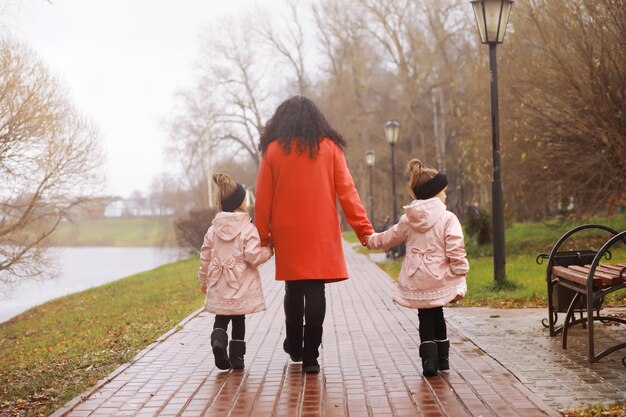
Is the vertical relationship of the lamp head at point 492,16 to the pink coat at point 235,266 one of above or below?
above

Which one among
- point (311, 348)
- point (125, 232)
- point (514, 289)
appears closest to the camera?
point (311, 348)

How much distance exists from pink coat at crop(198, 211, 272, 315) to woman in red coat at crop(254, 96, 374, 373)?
13 centimetres

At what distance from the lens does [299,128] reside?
5.98m

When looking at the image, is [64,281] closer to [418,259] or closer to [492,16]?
[492,16]

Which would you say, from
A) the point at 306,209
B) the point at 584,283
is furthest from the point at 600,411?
the point at 306,209

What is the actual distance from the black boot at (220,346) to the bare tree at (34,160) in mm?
15287

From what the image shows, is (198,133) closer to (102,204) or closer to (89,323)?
(102,204)

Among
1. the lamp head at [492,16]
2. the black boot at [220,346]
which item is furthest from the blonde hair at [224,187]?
the lamp head at [492,16]

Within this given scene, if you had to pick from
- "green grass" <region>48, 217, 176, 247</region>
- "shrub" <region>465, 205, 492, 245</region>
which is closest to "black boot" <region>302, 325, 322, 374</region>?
"shrub" <region>465, 205, 492, 245</region>

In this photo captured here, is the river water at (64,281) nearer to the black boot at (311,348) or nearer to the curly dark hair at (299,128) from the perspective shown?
the black boot at (311,348)

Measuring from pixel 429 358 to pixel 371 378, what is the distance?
433mm

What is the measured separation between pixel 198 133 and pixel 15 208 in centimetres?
2528

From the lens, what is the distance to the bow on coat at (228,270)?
6.09 m

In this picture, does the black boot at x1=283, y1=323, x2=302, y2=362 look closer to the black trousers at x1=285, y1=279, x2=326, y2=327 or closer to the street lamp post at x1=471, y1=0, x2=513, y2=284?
the black trousers at x1=285, y1=279, x2=326, y2=327
